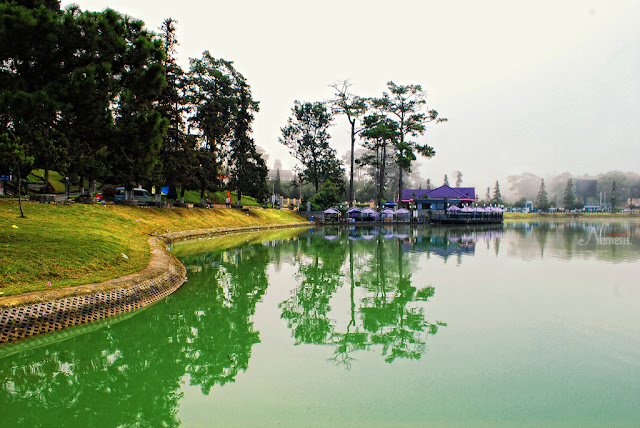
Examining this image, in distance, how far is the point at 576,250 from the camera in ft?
70.8

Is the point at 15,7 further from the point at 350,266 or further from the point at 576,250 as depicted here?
the point at 576,250

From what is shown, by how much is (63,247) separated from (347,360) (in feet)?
31.8

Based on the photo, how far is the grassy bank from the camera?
29.7ft

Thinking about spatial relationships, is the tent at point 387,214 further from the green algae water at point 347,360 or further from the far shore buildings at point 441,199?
the green algae water at point 347,360

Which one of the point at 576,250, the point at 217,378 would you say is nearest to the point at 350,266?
the point at 217,378

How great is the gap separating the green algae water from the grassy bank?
2.04m

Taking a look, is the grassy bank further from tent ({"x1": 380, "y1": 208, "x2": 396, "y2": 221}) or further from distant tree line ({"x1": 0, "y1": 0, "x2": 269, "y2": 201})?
tent ({"x1": 380, "y1": 208, "x2": 396, "y2": 221})

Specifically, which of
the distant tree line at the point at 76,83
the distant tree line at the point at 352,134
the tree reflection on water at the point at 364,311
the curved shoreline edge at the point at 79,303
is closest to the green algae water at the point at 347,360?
the tree reflection on water at the point at 364,311

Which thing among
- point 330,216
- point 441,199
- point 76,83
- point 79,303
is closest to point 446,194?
point 441,199

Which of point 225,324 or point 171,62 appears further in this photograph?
point 171,62

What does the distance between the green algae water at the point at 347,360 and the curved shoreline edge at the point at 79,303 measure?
331 millimetres

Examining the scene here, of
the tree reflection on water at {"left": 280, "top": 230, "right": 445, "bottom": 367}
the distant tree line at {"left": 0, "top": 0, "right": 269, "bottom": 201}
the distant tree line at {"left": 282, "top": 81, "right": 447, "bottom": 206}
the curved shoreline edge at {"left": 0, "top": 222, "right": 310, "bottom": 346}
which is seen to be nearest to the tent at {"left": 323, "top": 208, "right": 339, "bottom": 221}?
the distant tree line at {"left": 282, "top": 81, "right": 447, "bottom": 206}

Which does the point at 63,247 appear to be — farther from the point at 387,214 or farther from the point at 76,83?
the point at 387,214

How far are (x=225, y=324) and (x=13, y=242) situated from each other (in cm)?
764
